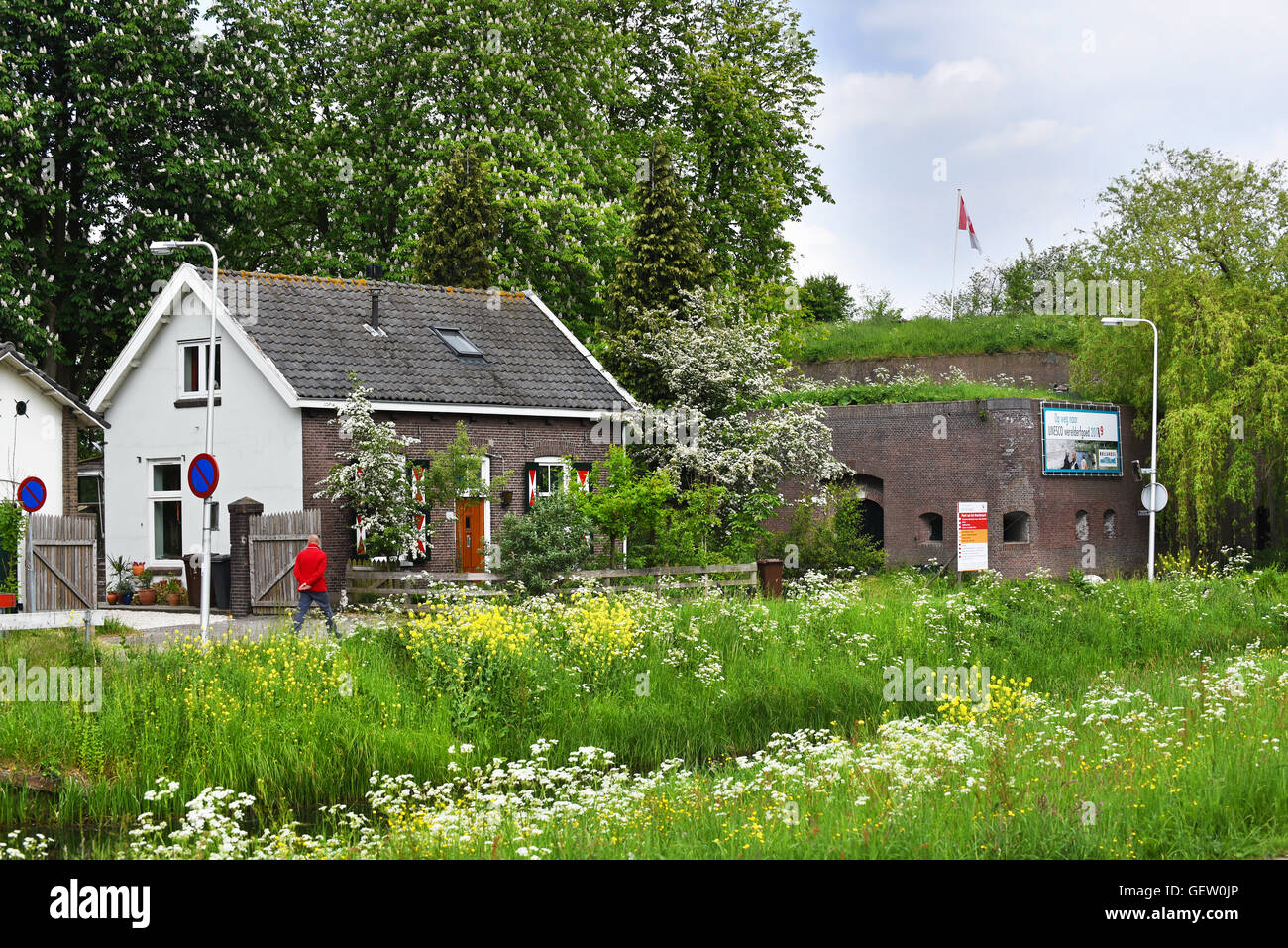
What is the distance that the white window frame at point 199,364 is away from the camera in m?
27.3

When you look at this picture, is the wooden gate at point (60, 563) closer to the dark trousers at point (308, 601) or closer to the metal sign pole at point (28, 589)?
the metal sign pole at point (28, 589)

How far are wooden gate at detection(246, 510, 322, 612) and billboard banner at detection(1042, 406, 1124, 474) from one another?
827 inches

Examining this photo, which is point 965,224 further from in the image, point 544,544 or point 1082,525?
point 544,544

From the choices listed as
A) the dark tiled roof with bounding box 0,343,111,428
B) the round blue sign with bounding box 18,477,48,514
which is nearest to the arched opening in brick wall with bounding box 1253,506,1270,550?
the dark tiled roof with bounding box 0,343,111,428

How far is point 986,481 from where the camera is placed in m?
36.0

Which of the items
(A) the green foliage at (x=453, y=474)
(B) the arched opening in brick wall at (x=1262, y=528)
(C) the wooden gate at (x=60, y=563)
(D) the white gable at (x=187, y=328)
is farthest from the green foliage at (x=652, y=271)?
(B) the arched opening in brick wall at (x=1262, y=528)

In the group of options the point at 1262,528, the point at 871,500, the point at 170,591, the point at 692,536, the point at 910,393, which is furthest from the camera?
the point at 1262,528

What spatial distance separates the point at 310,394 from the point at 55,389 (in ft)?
15.9

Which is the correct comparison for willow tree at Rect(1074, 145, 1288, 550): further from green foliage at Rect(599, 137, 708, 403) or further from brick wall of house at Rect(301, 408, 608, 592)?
brick wall of house at Rect(301, 408, 608, 592)

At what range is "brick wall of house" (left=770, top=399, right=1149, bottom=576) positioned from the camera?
118 feet

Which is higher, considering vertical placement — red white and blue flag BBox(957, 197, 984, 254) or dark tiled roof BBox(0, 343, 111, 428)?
→ red white and blue flag BBox(957, 197, 984, 254)

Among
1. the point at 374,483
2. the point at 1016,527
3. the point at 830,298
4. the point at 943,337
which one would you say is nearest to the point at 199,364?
the point at 374,483

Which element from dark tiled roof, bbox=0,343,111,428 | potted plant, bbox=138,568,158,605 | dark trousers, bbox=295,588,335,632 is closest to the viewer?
dark trousers, bbox=295,588,335,632
